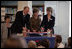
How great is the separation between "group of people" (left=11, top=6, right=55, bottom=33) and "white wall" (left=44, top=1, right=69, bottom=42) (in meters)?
3.58

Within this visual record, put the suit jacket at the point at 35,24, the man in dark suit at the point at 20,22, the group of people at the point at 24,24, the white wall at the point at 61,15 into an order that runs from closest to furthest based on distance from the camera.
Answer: the suit jacket at the point at 35,24 → the group of people at the point at 24,24 → the man in dark suit at the point at 20,22 → the white wall at the point at 61,15

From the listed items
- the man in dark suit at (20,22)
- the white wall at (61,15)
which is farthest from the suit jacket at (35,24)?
the white wall at (61,15)

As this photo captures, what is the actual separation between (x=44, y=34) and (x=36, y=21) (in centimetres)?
39

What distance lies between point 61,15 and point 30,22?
13.7 feet

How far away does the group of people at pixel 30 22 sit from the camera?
3.83 metres

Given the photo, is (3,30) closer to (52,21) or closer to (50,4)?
(52,21)

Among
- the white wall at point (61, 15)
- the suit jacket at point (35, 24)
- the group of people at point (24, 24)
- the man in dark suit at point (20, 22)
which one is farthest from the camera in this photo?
the white wall at point (61, 15)

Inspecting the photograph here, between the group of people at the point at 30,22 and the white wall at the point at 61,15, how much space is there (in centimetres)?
358

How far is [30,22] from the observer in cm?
388

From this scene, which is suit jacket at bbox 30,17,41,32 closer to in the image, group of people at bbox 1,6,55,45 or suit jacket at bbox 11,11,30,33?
group of people at bbox 1,6,55,45

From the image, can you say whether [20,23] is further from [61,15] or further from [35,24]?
[61,15]

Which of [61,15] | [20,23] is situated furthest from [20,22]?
[61,15]

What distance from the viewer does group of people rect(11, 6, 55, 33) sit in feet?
12.6

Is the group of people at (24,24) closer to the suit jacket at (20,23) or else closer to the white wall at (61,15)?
the suit jacket at (20,23)
